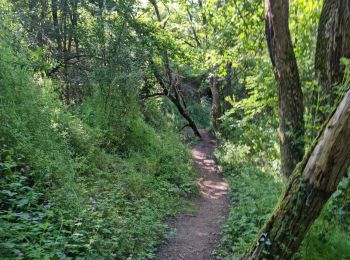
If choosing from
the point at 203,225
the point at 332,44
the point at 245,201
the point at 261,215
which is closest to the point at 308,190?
the point at 332,44

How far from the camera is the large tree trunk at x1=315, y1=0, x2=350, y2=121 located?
14.7 ft

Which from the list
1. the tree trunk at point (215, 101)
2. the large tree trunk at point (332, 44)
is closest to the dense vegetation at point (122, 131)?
the large tree trunk at point (332, 44)

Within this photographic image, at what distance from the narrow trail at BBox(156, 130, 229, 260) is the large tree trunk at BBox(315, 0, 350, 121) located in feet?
9.44

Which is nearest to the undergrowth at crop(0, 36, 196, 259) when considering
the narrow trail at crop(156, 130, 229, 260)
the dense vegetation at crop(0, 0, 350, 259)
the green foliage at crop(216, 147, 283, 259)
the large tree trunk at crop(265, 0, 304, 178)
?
the dense vegetation at crop(0, 0, 350, 259)

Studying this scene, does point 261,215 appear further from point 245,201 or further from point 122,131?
point 122,131

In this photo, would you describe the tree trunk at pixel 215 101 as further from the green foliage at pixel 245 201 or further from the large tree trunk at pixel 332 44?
the large tree trunk at pixel 332 44

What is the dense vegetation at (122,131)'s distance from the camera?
388cm

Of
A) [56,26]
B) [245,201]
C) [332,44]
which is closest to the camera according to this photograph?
[332,44]

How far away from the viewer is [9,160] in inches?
153

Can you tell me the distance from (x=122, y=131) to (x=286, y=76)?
494cm

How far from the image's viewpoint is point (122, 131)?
889 cm

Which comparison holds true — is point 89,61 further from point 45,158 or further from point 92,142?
point 45,158

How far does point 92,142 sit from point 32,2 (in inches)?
192

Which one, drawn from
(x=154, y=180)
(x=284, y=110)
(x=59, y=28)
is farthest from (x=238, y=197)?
(x=59, y=28)
